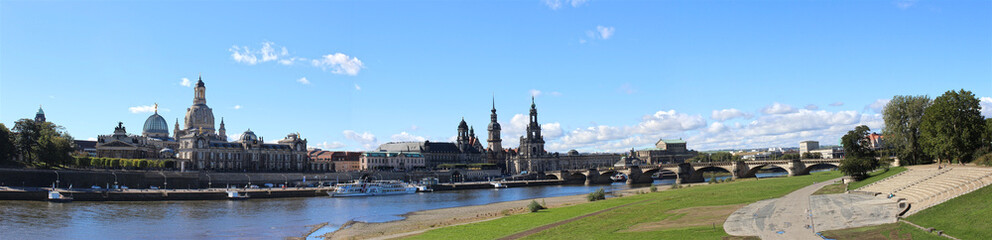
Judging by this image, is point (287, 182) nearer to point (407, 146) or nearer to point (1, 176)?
point (1, 176)

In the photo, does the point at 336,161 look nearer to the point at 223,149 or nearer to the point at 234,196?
the point at 223,149

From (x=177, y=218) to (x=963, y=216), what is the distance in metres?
53.5

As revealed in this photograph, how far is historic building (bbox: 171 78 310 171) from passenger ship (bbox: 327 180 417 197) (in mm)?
40372

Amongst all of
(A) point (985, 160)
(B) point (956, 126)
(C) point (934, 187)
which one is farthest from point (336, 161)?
(C) point (934, 187)

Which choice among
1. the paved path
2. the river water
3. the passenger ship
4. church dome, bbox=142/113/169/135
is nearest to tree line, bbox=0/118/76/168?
the river water

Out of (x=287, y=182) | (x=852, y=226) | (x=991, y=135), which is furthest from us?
(x=287, y=182)

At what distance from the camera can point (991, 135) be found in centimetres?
5175

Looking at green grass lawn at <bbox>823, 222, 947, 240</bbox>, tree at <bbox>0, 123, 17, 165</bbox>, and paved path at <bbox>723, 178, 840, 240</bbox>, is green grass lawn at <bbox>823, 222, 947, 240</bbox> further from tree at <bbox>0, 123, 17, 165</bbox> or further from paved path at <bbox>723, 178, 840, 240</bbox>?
tree at <bbox>0, 123, 17, 165</bbox>

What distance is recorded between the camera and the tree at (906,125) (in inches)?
2687

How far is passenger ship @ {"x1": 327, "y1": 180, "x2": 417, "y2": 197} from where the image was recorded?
9112 centimetres

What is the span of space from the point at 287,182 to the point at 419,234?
91.7 m

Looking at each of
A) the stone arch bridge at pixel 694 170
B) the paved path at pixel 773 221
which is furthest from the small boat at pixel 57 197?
the stone arch bridge at pixel 694 170

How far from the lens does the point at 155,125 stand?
482ft

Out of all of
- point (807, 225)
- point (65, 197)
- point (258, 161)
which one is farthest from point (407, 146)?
point (807, 225)
